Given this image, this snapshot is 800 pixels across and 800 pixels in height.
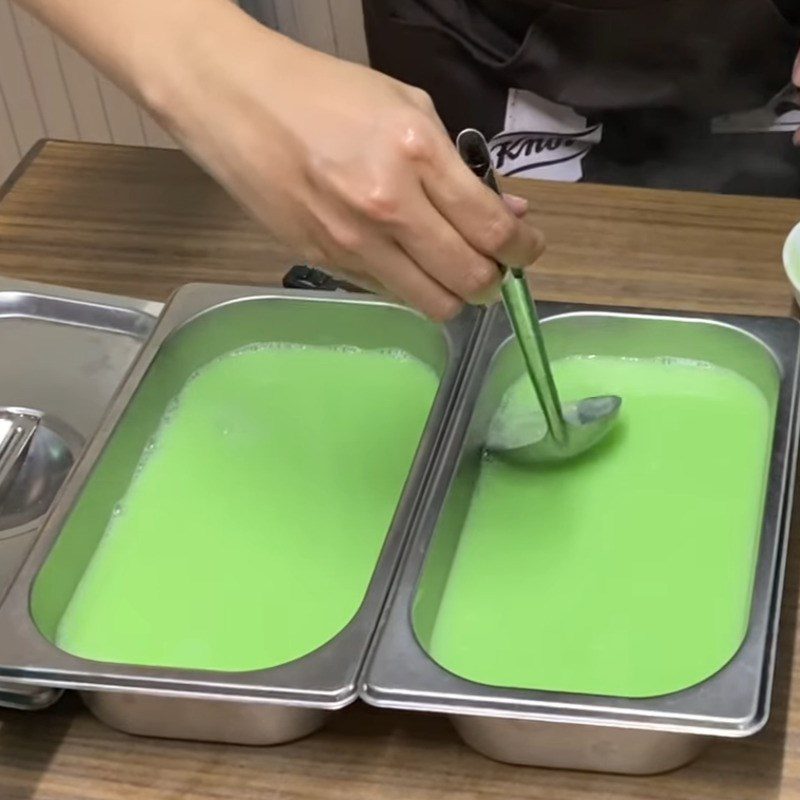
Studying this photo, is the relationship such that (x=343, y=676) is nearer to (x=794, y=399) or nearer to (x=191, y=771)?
(x=191, y=771)

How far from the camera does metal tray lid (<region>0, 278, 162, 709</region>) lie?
0.98 meters

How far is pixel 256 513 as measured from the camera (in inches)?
36.4

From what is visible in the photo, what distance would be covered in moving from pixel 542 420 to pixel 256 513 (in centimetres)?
21

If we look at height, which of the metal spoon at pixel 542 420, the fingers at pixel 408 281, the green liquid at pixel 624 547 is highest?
the fingers at pixel 408 281

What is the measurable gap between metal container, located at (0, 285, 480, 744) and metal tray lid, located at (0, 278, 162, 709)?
0.05m

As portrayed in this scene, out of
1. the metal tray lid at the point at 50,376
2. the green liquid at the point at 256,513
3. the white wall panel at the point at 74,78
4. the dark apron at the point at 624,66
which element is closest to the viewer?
the green liquid at the point at 256,513

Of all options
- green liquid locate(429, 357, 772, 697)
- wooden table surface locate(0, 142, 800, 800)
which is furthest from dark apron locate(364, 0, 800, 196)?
green liquid locate(429, 357, 772, 697)

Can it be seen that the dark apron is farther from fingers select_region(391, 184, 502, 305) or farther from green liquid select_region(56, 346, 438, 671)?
fingers select_region(391, 184, 502, 305)

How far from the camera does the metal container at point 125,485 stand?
737 millimetres

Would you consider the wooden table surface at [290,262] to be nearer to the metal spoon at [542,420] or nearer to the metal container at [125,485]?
the metal container at [125,485]

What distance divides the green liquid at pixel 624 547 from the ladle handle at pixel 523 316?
2.0 inches

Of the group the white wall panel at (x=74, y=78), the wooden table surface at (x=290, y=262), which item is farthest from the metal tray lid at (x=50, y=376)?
the white wall panel at (x=74, y=78)

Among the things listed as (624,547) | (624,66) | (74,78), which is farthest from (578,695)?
(74,78)

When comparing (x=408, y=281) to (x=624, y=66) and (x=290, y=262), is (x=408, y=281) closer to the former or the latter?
(x=290, y=262)
